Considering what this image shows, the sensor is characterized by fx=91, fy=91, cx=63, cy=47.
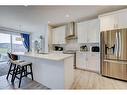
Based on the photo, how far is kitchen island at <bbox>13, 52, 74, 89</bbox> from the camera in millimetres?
2051

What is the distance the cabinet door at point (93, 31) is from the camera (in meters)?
3.82

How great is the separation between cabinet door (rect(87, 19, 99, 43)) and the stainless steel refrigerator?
575mm

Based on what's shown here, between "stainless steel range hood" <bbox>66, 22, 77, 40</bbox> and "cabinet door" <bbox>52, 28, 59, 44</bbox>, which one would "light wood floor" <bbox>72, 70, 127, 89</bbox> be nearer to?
"stainless steel range hood" <bbox>66, 22, 77, 40</bbox>

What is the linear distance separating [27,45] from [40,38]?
1.69m

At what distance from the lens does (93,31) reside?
393 cm

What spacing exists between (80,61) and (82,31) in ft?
4.61

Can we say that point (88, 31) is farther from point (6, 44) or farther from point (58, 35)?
point (6, 44)

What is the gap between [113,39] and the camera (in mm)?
2971

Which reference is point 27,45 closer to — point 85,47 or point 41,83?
point 85,47

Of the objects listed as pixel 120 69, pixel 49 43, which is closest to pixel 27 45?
pixel 49 43

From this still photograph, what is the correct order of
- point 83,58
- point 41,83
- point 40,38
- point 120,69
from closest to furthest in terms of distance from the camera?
point 41,83 → point 120,69 → point 83,58 → point 40,38

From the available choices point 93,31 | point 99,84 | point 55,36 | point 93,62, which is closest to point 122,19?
point 93,31

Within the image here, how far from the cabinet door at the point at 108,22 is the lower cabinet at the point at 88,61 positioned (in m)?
1.09

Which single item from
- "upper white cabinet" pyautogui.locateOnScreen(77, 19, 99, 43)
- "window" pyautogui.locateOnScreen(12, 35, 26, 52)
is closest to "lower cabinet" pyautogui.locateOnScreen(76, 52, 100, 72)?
"upper white cabinet" pyautogui.locateOnScreen(77, 19, 99, 43)
